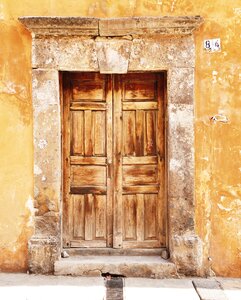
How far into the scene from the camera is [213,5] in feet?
17.1

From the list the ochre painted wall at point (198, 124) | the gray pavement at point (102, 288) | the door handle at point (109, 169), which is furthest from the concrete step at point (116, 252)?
the door handle at point (109, 169)

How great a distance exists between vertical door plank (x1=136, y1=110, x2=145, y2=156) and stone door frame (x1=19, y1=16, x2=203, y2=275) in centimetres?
38

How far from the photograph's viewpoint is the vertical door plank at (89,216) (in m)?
5.55

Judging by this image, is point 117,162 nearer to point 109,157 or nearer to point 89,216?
point 109,157

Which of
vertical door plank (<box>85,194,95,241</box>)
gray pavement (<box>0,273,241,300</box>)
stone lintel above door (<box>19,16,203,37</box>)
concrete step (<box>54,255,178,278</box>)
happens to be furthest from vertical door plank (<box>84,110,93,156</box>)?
gray pavement (<box>0,273,241,300</box>)

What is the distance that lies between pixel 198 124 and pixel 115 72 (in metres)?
1.09

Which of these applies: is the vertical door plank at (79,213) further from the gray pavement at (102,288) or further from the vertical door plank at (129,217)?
the gray pavement at (102,288)

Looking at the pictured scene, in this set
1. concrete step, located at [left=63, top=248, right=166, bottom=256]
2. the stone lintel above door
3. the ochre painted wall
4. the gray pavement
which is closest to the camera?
the gray pavement

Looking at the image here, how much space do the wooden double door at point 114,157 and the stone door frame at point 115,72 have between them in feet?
0.90

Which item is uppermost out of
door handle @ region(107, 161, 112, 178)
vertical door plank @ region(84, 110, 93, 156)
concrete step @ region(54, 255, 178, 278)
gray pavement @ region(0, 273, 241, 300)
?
vertical door plank @ region(84, 110, 93, 156)

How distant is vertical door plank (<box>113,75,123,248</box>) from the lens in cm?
553

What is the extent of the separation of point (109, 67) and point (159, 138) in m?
1.02

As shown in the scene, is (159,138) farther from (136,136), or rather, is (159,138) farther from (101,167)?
(101,167)

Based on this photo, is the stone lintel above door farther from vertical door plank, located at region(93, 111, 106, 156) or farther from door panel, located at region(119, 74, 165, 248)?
vertical door plank, located at region(93, 111, 106, 156)
